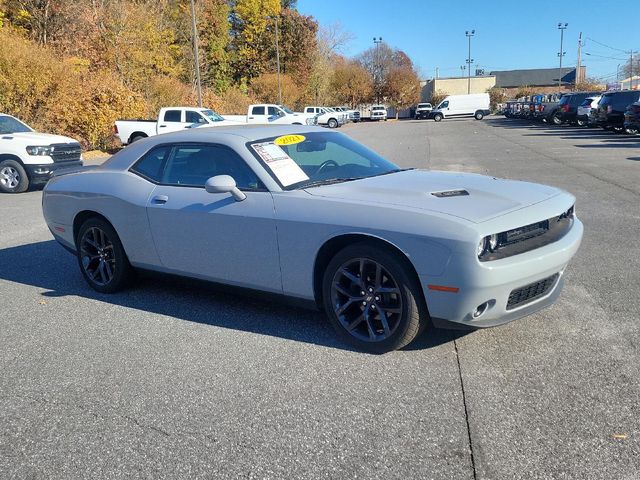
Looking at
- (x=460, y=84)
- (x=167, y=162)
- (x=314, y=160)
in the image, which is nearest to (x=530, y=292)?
(x=314, y=160)

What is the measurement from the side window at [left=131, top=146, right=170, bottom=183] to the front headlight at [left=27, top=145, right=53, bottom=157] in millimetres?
8912

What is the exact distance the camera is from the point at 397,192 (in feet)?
13.0

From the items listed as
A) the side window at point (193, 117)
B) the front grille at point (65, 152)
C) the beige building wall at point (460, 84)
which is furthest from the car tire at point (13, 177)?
the beige building wall at point (460, 84)

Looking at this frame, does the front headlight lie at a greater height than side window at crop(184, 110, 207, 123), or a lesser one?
lesser

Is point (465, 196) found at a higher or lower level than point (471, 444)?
higher

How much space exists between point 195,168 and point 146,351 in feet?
5.12

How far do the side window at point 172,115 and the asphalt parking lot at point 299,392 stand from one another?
58.9 ft

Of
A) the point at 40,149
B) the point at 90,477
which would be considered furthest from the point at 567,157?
the point at 90,477

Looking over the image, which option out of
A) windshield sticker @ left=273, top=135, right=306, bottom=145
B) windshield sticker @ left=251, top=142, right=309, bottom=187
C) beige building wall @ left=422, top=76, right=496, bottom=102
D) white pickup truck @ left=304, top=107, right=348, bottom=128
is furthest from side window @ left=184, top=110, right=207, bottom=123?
beige building wall @ left=422, top=76, right=496, bottom=102

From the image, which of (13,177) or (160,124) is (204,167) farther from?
(160,124)

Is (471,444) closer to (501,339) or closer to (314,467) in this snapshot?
(314,467)

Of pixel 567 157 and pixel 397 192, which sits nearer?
pixel 397 192

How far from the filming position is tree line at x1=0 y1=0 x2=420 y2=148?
20.2 meters

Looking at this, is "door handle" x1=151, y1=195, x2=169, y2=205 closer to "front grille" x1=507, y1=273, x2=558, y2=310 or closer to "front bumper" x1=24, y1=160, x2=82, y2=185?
"front grille" x1=507, y1=273, x2=558, y2=310
